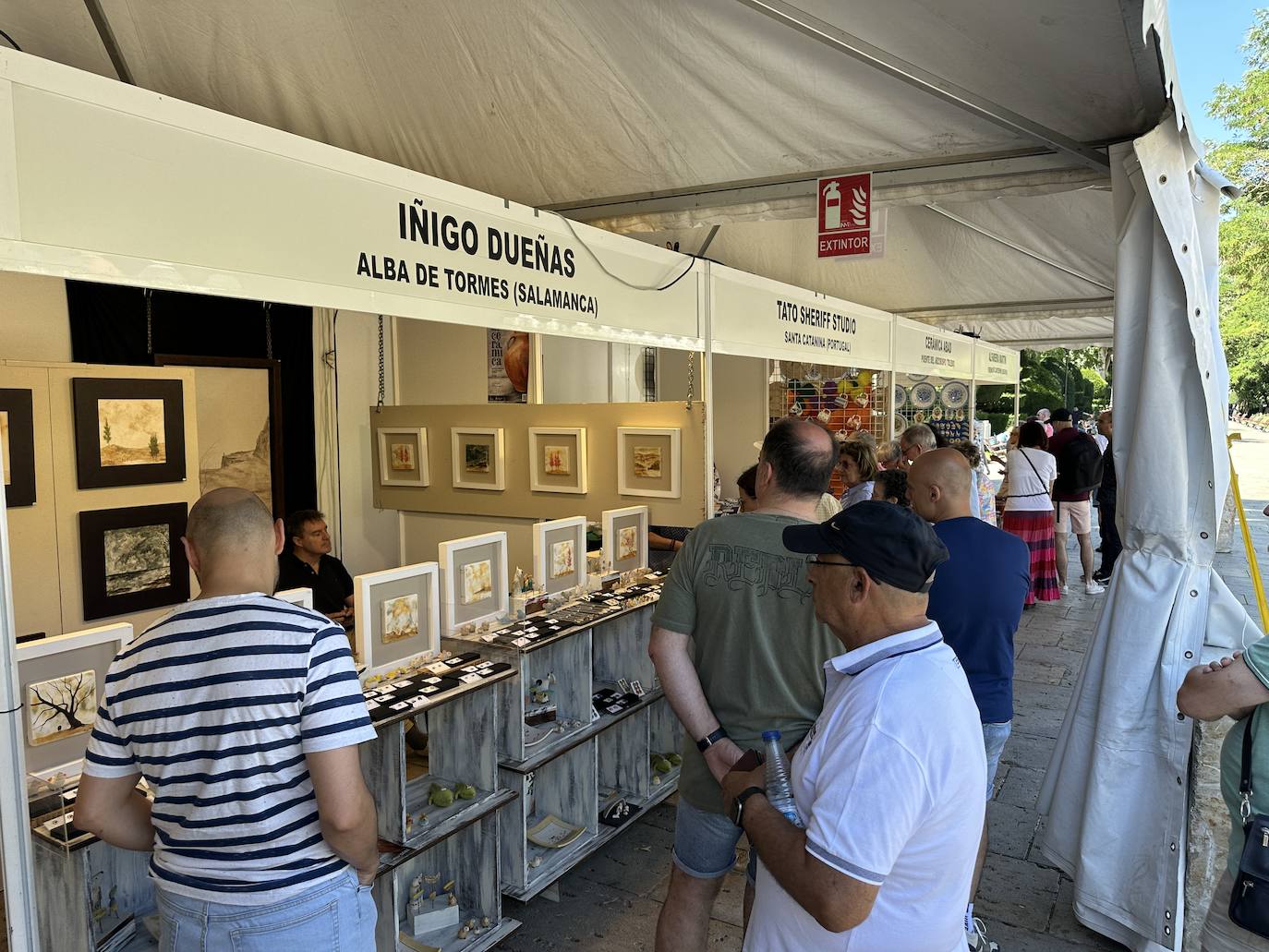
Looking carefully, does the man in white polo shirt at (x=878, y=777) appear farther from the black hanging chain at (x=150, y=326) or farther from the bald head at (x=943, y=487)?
the black hanging chain at (x=150, y=326)

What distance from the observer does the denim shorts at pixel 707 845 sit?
232 cm

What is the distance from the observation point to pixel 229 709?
1.61 meters

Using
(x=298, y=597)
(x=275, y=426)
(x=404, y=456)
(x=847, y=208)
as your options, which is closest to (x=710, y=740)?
(x=298, y=597)

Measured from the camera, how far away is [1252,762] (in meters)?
1.86

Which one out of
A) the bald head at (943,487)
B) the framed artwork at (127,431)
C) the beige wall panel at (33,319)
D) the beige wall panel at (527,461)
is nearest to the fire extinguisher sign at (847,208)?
the bald head at (943,487)

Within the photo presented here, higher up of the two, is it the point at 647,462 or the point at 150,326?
the point at 150,326

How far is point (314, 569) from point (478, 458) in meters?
2.33

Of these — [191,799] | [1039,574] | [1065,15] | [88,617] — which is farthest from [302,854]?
[1039,574]

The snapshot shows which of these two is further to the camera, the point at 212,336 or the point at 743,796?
the point at 212,336

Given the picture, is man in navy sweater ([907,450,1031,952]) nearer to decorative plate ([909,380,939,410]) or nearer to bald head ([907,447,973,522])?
bald head ([907,447,973,522])

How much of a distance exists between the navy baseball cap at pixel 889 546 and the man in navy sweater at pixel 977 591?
1429 millimetres

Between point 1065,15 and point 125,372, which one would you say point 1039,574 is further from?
point 125,372

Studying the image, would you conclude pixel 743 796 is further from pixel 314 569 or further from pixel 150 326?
pixel 150 326

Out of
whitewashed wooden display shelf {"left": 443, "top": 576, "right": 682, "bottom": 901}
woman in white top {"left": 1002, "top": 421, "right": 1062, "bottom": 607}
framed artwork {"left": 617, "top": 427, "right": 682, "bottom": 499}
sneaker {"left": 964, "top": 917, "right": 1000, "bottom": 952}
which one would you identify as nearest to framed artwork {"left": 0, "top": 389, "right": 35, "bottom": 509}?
whitewashed wooden display shelf {"left": 443, "top": 576, "right": 682, "bottom": 901}
